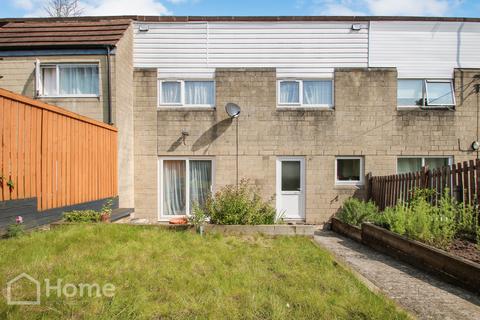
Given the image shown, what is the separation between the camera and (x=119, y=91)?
9.28 metres

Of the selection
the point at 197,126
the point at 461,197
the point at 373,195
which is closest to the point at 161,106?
the point at 197,126

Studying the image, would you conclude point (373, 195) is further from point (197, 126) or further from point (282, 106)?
point (197, 126)

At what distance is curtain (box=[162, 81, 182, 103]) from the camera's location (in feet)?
33.8

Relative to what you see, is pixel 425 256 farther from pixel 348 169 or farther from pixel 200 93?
pixel 200 93

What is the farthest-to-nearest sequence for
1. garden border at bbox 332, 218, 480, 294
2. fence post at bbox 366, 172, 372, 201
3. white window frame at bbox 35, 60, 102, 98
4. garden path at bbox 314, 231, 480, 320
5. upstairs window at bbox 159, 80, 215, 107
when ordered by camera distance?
upstairs window at bbox 159, 80, 215, 107 → fence post at bbox 366, 172, 372, 201 → white window frame at bbox 35, 60, 102, 98 → garden border at bbox 332, 218, 480, 294 → garden path at bbox 314, 231, 480, 320

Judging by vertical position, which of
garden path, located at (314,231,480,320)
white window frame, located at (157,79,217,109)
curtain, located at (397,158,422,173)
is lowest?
garden path, located at (314,231,480,320)

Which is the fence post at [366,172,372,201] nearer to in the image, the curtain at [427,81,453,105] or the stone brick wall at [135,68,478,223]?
the stone brick wall at [135,68,478,223]

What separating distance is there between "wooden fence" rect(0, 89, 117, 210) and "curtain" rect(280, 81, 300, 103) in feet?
16.8

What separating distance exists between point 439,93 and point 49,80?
11822 mm

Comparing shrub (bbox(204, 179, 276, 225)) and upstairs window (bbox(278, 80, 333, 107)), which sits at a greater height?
upstairs window (bbox(278, 80, 333, 107))

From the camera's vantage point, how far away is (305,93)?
1029cm

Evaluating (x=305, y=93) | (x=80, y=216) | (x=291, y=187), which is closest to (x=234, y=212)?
(x=80, y=216)

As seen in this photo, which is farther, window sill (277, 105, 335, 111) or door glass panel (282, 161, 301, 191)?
door glass panel (282, 161, 301, 191)

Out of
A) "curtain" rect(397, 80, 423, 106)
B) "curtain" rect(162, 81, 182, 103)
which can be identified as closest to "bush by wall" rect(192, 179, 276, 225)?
"curtain" rect(162, 81, 182, 103)
